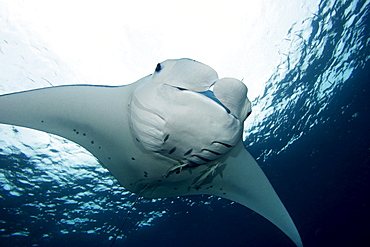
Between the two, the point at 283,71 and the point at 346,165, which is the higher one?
the point at 283,71

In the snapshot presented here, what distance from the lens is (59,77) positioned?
5688 millimetres

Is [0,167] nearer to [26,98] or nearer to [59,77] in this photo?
[59,77]

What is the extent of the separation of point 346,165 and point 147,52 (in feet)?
53.5

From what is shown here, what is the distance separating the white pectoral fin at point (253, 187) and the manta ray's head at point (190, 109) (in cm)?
78

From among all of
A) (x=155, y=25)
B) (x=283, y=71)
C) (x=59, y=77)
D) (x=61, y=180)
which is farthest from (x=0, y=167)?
(x=283, y=71)

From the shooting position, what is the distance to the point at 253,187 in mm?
2801

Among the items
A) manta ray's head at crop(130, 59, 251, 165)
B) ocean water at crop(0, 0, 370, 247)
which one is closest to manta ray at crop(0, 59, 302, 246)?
manta ray's head at crop(130, 59, 251, 165)

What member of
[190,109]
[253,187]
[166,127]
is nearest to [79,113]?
[166,127]

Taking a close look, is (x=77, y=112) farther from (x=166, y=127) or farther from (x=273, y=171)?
(x=273, y=171)

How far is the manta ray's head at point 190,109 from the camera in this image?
5.45 feet

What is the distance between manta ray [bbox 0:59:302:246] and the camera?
1694mm

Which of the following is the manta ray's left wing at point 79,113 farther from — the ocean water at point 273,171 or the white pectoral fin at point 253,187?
the ocean water at point 273,171

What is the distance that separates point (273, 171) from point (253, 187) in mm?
11822

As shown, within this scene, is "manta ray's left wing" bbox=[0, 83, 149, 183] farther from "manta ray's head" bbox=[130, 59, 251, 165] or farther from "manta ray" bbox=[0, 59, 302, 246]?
"manta ray's head" bbox=[130, 59, 251, 165]
